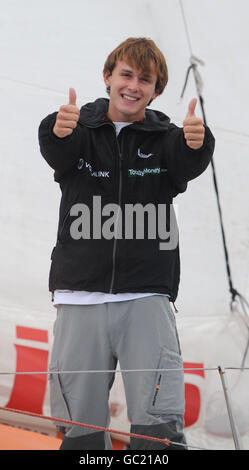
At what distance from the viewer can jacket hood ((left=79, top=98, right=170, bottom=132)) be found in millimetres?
1179

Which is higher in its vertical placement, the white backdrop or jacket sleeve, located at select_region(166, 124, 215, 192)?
the white backdrop

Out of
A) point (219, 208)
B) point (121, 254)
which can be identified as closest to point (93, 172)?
point (121, 254)

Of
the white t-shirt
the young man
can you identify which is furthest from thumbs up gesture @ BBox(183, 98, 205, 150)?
the white t-shirt

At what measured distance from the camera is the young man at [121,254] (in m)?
1.10

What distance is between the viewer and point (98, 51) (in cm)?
206

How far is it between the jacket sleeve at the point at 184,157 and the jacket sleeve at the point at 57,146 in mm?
171

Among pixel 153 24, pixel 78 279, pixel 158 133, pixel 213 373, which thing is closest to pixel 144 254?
pixel 78 279

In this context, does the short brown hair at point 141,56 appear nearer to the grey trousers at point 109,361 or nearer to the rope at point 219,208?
the grey trousers at point 109,361

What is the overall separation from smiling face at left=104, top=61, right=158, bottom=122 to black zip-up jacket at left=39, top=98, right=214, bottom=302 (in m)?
0.03

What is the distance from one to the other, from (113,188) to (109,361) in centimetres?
31

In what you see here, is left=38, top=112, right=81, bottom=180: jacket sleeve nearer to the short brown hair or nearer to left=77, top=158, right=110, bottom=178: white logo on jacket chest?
left=77, top=158, right=110, bottom=178: white logo on jacket chest

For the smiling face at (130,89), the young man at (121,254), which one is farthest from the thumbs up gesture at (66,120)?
the smiling face at (130,89)

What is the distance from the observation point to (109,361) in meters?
1.13
